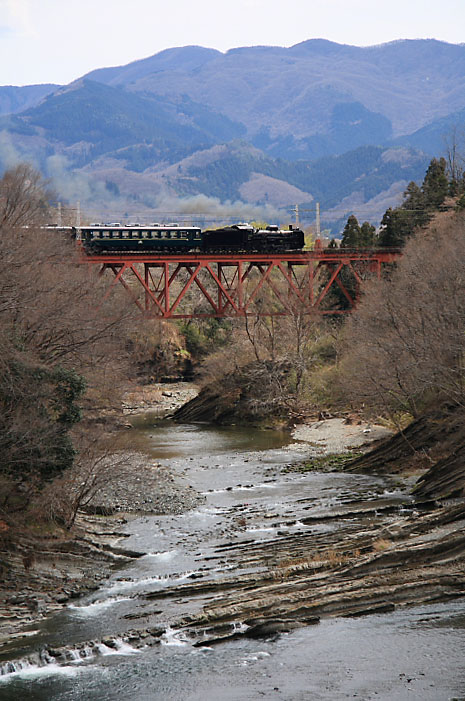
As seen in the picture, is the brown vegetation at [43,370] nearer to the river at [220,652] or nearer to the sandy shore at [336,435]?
the river at [220,652]

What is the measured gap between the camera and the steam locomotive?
2333 inches

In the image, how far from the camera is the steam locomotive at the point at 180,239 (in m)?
59.2

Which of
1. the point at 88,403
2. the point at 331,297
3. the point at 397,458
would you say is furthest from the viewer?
the point at 331,297

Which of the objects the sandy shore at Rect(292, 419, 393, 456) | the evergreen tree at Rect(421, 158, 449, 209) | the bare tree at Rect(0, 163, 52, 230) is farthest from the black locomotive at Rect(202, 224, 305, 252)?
the evergreen tree at Rect(421, 158, 449, 209)

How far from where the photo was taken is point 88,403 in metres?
36.0

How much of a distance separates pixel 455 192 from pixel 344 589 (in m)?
64.0

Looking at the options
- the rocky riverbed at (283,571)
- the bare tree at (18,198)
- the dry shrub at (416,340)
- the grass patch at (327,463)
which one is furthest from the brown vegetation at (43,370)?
the dry shrub at (416,340)

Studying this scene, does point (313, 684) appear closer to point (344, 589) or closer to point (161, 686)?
point (161, 686)

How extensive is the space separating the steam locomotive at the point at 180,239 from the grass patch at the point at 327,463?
20.5 meters

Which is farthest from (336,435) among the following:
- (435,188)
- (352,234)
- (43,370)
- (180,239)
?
(435,188)

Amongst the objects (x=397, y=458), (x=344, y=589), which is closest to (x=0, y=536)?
(x=344, y=589)

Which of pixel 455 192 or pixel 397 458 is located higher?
pixel 455 192

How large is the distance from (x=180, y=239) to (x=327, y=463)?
24.2 meters

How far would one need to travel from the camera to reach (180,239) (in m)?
59.9
